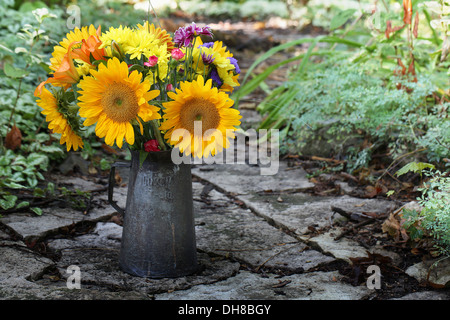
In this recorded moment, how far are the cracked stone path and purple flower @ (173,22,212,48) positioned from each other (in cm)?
81

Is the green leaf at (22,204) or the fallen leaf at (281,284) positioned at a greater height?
the green leaf at (22,204)

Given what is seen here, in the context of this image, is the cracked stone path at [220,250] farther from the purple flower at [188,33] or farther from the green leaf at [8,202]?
the purple flower at [188,33]

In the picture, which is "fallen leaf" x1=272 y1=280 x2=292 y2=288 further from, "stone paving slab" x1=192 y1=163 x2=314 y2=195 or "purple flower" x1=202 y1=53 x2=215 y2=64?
"stone paving slab" x1=192 y1=163 x2=314 y2=195

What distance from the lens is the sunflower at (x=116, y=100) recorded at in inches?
59.7

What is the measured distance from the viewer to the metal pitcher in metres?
1.72

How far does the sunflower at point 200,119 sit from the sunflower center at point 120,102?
0.10m

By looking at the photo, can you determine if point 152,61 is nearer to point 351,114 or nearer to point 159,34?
point 159,34

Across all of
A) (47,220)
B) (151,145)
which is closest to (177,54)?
(151,145)

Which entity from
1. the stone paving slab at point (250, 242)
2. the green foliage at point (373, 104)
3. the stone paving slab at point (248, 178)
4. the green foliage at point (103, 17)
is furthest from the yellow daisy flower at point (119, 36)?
the green foliage at point (103, 17)

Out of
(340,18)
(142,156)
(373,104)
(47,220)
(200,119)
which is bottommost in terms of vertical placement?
(47,220)

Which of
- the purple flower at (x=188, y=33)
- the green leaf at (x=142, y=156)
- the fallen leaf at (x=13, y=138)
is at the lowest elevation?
the green leaf at (x=142, y=156)

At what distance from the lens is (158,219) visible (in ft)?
5.66

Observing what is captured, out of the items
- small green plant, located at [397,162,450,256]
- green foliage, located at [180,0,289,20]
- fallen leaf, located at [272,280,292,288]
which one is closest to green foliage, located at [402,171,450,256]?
small green plant, located at [397,162,450,256]

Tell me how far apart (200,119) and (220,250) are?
2.15 ft
